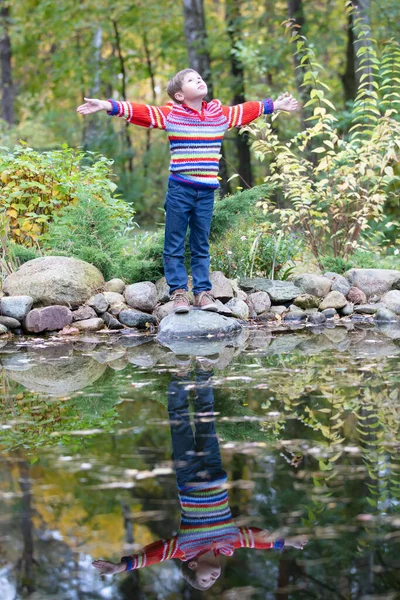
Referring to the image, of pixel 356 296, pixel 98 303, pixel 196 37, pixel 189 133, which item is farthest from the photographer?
pixel 196 37

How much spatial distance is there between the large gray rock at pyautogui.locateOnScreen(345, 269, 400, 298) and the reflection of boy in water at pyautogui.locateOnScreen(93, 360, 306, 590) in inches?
185

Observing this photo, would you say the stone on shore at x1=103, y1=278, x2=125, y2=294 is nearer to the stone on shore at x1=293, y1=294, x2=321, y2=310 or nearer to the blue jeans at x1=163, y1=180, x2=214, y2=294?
the blue jeans at x1=163, y1=180, x2=214, y2=294

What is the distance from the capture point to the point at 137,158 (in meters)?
22.2

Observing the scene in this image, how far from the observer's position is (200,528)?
2.69 meters

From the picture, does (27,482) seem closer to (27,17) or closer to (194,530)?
(194,530)

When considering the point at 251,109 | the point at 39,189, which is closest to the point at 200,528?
the point at 251,109

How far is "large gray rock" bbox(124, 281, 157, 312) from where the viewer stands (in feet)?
24.8

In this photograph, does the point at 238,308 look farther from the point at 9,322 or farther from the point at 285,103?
the point at 9,322

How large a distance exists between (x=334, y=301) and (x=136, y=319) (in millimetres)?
2001

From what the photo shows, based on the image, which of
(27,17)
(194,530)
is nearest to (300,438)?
(194,530)

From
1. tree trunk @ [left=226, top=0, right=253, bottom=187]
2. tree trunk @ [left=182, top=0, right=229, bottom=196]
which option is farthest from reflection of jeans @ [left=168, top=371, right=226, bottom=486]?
tree trunk @ [left=226, top=0, right=253, bottom=187]

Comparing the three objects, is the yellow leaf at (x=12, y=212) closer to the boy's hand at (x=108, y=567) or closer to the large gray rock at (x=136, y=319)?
the large gray rock at (x=136, y=319)

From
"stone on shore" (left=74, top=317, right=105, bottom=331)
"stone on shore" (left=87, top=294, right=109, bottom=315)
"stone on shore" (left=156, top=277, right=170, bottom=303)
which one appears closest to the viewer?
"stone on shore" (left=74, top=317, right=105, bottom=331)

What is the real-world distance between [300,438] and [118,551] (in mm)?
1324
